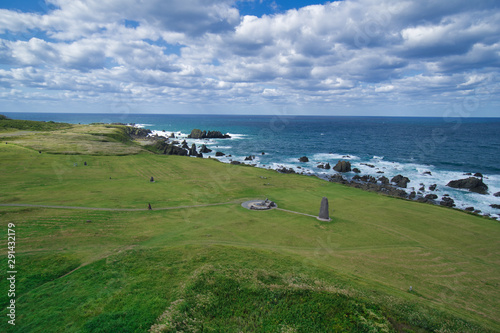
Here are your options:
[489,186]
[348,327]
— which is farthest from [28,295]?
[489,186]

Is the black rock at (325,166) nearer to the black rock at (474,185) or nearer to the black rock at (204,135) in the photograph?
the black rock at (474,185)

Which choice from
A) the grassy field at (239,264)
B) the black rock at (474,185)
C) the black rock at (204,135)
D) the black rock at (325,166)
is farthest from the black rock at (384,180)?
the black rock at (204,135)

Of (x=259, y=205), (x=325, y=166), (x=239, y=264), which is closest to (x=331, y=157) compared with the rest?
(x=325, y=166)

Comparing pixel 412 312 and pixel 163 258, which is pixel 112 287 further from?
pixel 412 312

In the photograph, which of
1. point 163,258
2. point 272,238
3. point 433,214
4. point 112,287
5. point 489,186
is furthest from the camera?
point 489,186

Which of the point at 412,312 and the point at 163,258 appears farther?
the point at 163,258

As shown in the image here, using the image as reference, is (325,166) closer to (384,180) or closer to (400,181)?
(384,180)

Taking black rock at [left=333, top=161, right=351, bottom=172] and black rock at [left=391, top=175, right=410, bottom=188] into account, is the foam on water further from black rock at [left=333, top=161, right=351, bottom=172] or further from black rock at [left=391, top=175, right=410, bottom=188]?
black rock at [left=391, top=175, right=410, bottom=188]

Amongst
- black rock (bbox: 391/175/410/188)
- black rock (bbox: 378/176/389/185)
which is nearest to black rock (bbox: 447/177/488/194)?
black rock (bbox: 391/175/410/188)

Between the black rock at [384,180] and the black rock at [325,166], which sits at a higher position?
the black rock at [325,166]
